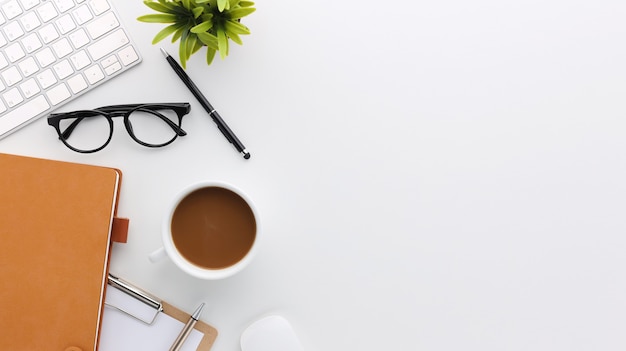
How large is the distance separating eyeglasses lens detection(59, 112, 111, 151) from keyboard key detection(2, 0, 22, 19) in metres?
0.18

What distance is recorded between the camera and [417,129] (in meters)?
0.92

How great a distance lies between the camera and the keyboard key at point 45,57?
2.76 ft

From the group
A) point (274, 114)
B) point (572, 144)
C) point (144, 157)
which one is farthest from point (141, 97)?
point (572, 144)

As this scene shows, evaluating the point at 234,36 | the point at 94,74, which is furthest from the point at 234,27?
the point at 94,74

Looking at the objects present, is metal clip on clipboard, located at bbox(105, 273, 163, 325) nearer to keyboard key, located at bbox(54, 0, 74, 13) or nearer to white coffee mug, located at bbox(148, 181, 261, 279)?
white coffee mug, located at bbox(148, 181, 261, 279)

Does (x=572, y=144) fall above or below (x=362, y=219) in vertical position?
above

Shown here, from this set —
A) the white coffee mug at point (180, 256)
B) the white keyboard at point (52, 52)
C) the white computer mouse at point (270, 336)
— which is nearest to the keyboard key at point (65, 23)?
the white keyboard at point (52, 52)

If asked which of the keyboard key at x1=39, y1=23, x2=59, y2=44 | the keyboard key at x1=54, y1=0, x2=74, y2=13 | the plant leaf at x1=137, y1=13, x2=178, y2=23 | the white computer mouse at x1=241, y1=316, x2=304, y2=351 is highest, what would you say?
the plant leaf at x1=137, y1=13, x2=178, y2=23

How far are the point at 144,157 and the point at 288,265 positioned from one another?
30 centimetres

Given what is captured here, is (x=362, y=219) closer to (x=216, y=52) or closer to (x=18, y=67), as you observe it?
(x=216, y=52)

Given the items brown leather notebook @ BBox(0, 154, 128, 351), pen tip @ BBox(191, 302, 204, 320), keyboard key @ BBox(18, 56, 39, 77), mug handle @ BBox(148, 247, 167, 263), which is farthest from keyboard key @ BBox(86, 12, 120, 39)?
pen tip @ BBox(191, 302, 204, 320)

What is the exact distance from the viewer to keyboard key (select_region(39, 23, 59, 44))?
0.84 meters

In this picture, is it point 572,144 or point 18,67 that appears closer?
point 18,67

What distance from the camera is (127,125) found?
0.85m
